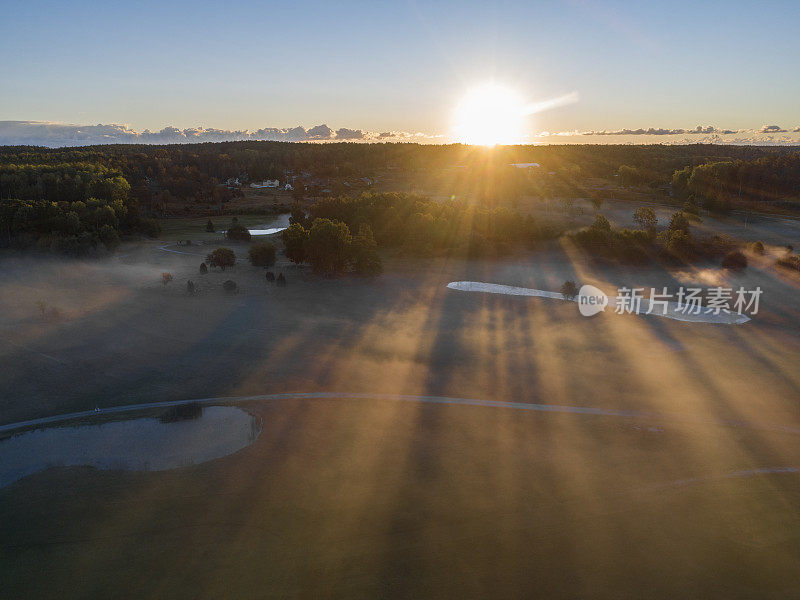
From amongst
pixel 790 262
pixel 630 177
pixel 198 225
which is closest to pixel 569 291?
pixel 790 262

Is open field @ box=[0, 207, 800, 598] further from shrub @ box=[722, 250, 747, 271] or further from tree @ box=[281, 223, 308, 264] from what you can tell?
shrub @ box=[722, 250, 747, 271]

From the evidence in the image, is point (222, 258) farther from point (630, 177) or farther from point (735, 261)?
point (630, 177)

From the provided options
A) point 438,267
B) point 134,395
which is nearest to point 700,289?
point 438,267

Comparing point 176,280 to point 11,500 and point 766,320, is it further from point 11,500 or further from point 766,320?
point 766,320

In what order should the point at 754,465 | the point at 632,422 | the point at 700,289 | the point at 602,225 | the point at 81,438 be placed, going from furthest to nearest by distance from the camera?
the point at 602,225 → the point at 700,289 → the point at 632,422 → the point at 81,438 → the point at 754,465

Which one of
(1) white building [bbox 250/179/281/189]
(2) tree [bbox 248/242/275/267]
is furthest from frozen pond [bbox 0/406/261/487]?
(1) white building [bbox 250/179/281/189]
